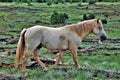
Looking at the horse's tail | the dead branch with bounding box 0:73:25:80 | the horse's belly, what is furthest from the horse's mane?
the dead branch with bounding box 0:73:25:80

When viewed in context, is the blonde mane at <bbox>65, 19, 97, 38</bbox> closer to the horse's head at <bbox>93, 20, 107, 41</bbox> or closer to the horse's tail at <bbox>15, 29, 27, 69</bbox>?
the horse's head at <bbox>93, 20, 107, 41</bbox>

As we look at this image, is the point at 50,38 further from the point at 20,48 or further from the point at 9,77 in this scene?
the point at 9,77

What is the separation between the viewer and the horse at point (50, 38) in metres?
14.4

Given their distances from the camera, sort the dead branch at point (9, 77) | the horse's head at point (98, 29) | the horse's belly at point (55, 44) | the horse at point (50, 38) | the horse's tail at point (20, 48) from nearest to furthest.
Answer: the dead branch at point (9, 77) < the horse at point (50, 38) < the horse's tail at point (20, 48) < the horse's belly at point (55, 44) < the horse's head at point (98, 29)

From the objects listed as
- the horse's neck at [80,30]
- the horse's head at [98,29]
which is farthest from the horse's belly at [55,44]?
the horse's head at [98,29]

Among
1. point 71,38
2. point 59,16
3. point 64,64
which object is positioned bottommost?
point 59,16

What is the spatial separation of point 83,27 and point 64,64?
1968 millimetres

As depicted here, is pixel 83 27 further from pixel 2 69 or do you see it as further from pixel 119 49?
pixel 119 49

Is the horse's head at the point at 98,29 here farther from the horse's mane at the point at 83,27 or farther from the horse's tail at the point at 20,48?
the horse's tail at the point at 20,48

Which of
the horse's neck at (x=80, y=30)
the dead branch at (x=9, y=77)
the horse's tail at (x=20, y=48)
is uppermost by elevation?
the horse's neck at (x=80, y=30)

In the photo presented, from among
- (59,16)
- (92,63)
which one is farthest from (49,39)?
(59,16)

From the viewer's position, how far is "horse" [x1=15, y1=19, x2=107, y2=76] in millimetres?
14359

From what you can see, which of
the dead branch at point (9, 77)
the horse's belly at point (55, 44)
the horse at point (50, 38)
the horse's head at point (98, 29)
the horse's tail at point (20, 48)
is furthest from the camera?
the horse's head at point (98, 29)

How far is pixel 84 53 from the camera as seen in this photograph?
68.7 feet
